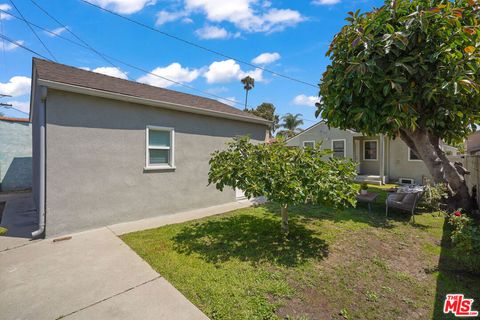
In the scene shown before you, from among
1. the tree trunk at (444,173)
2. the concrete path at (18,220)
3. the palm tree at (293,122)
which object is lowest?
the concrete path at (18,220)

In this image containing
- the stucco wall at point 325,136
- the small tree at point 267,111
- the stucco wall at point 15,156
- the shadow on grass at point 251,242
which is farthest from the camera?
the small tree at point 267,111

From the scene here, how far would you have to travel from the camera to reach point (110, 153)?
18.9 feet

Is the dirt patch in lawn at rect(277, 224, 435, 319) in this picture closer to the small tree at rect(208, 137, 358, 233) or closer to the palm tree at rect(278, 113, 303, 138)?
the small tree at rect(208, 137, 358, 233)

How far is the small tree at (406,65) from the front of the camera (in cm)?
460

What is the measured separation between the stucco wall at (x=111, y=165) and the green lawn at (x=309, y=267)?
130 cm

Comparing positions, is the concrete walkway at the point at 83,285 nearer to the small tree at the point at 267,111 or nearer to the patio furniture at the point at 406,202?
the patio furniture at the point at 406,202

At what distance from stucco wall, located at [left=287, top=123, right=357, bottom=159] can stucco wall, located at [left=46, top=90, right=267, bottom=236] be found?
9.71m

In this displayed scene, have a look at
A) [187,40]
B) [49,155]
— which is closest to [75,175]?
[49,155]

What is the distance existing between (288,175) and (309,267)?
1586mm

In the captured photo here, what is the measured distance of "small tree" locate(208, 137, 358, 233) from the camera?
159 inches

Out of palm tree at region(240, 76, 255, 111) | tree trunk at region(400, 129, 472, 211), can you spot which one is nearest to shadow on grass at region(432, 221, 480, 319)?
tree trunk at region(400, 129, 472, 211)

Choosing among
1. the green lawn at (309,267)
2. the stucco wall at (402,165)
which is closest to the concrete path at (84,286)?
the green lawn at (309,267)

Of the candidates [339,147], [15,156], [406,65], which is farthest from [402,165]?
[15,156]

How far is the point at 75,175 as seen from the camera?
17.3ft
